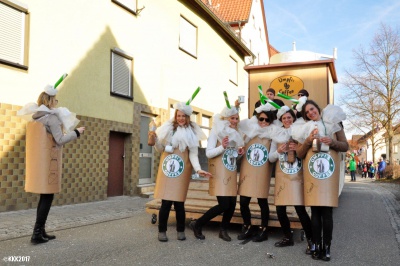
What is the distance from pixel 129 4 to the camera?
11609mm

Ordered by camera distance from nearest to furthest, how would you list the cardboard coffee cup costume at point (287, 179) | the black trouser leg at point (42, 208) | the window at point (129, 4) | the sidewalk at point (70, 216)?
1. the cardboard coffee cup costume at point (287, 179)
2. the black trouser leg at point (42, 208)
3. the sidewalk at point (70, 216)
4. the window at point (129, 4)

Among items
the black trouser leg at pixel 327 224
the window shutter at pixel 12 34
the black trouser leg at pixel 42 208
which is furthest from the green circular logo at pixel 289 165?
the window shutter at pixel 12 34

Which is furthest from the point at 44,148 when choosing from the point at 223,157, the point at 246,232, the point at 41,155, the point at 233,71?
the point at 233,71

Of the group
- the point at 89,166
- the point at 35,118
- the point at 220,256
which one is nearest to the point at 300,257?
the point at 220,256

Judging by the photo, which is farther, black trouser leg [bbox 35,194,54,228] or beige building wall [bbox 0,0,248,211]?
beige building wall [bbox 0,0,248,211]

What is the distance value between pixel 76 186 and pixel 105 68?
3315 millimetres

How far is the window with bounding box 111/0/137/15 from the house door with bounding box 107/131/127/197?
3.71 meters

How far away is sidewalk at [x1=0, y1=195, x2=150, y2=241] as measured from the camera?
6023 millimetres

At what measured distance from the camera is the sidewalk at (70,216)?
6.02 metres

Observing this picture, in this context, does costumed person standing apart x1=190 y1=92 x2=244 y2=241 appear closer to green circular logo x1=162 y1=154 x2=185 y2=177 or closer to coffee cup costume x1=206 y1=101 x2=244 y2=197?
coffee cup costume x1=206 y1=101 x2=244 y2=197

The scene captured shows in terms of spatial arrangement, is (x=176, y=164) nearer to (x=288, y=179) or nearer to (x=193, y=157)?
(x=193, y=157)

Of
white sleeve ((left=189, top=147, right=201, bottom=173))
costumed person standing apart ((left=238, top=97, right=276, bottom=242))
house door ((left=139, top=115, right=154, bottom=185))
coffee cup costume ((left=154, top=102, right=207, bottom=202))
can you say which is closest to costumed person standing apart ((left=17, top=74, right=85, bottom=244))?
coffee cup costume ((left=154, top=102, right=207, bottom=202))

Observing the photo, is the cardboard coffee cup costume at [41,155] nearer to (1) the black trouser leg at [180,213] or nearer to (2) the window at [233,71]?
(1) the black trouser leg at [180,213]

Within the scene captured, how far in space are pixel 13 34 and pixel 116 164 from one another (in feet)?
15.0
